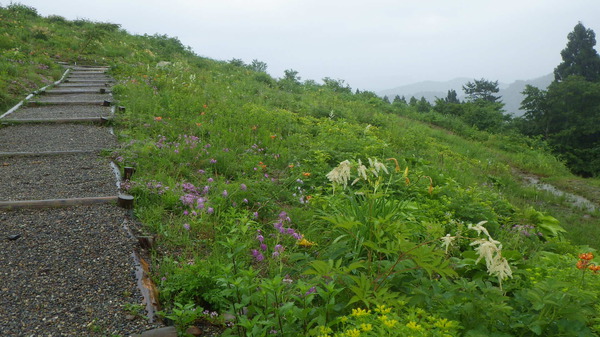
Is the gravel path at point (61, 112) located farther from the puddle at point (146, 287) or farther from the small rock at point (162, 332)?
the small rock at point (162, 332)

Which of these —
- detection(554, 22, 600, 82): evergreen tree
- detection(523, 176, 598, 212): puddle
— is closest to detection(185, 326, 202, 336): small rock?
detection(523, 176, 598, 212): puddle

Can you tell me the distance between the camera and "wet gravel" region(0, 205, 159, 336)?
2236 millimetres

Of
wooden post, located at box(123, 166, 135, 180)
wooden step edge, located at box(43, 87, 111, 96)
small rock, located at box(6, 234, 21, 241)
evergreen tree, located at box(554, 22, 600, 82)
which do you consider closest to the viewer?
small rock, located at box(6, 234, 21, 241)

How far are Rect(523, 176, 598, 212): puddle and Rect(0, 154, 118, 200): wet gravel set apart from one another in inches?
313

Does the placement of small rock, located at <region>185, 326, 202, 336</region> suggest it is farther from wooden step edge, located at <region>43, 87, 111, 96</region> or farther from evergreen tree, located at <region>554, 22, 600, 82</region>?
evergreen tree, located at <region>554, 22, 600, 82</region>

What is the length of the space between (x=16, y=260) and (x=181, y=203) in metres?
1.41

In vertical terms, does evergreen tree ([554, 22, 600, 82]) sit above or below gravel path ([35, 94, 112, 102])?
above

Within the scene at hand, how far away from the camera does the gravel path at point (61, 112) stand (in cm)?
676

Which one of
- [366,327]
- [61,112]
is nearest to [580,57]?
[61,112]

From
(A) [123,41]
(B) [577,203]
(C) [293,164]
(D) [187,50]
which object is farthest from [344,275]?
(D) [187,50]

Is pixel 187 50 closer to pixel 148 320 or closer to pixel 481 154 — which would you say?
pixel 481 154

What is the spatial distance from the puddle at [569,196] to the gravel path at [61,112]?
8.82 metres

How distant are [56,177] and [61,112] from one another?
142 inches

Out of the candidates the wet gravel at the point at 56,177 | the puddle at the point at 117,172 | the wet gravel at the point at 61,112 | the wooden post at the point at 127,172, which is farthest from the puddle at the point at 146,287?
the wet gravel at the point at 61,112
